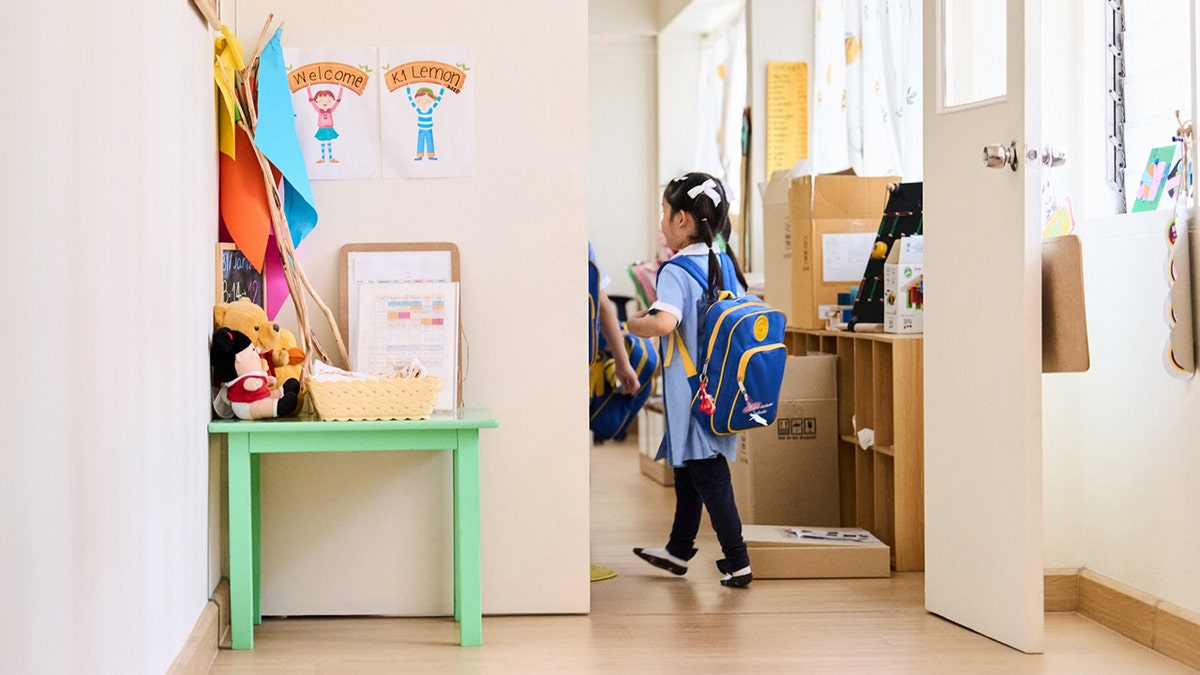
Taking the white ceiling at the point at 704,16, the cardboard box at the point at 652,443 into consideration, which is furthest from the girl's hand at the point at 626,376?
the white ceiling at the point at 704,16

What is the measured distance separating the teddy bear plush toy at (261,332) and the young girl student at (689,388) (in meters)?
0.97

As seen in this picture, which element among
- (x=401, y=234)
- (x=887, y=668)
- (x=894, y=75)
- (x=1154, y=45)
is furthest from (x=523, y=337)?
(x=894, y=75)

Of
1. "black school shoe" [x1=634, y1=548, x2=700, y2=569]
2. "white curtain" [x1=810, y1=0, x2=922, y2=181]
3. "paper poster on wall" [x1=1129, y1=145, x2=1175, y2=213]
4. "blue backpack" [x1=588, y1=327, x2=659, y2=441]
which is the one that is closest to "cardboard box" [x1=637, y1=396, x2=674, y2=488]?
"blue backpack" [x1=588, y1=327, x2=659, y2=441]

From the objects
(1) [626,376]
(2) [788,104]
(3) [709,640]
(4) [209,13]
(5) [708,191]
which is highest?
(2) [788,104]

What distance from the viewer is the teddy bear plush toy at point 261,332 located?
2.66m

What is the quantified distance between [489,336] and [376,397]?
41cm

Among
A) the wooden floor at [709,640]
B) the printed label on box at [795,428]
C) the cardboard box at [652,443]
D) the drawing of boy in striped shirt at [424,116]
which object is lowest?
the wooden floor at [709,640]

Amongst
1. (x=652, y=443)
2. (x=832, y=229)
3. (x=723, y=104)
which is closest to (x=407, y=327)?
(x=832, y=229)

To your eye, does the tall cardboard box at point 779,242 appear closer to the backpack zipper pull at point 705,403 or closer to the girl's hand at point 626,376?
the girl's hand at point 626,376

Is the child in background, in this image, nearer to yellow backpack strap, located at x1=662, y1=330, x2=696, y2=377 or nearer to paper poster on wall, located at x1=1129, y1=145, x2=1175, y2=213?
yellow backpack strap, located at x1=662, y1=330, x2=696, y2=377

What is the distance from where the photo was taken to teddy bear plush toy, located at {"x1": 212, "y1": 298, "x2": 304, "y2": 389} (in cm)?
266

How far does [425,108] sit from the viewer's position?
291cm

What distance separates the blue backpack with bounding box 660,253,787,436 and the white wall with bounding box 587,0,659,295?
476 centimetres

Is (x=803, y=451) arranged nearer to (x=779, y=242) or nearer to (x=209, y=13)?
(x=779, y=242)
